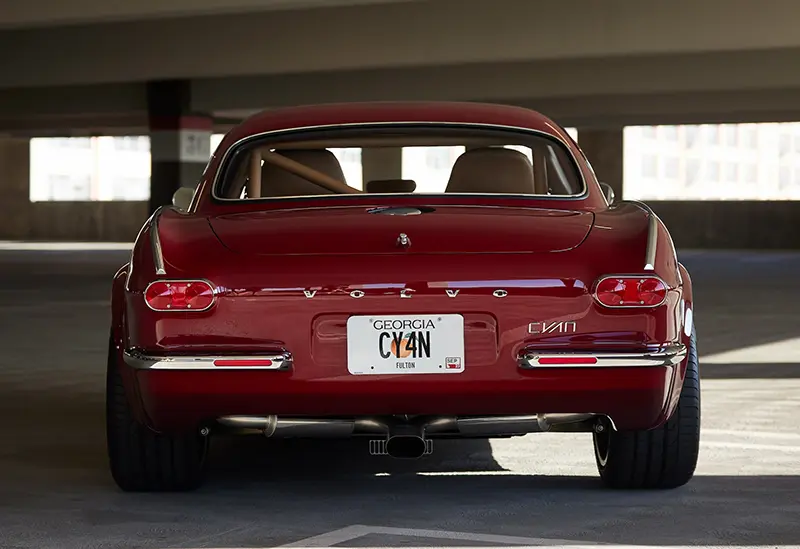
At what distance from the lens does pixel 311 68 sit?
26.3 meters

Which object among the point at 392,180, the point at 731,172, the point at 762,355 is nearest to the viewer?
the point at 392,180

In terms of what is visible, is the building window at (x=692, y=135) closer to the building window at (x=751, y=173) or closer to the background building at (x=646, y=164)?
the background building at (x=646, y=164)

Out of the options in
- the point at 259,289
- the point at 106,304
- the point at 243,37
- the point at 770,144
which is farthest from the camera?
the point at 770,144

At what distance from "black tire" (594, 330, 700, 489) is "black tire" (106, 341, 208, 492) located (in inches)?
57.3

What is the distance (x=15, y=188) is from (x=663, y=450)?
55162 millimetres

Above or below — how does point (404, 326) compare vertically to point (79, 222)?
below

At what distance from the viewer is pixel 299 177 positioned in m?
5.81

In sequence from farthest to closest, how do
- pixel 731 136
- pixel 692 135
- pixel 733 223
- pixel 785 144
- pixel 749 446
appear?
pixel 785 144 → pixel 731 136 → pixel 692 135 → pixel 733 223 → pixel 749 446

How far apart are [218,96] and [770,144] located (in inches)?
3659

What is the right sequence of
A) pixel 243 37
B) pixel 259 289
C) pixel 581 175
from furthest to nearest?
pixel 243 37 → pixel 581 175 → pixel 259 289

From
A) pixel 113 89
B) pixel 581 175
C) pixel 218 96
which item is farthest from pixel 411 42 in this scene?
pixel 581 175

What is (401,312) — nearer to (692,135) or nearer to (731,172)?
(692,135)

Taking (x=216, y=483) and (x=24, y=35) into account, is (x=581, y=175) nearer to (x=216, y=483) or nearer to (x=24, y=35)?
(x=216, y=483)

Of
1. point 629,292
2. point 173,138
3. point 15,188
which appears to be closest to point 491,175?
point 629,292
